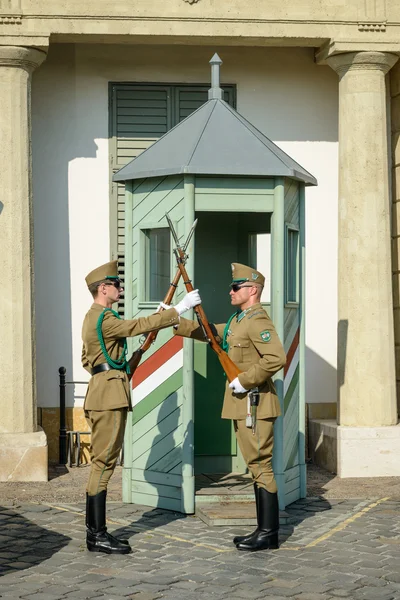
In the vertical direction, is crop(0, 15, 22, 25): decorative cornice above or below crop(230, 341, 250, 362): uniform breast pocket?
above

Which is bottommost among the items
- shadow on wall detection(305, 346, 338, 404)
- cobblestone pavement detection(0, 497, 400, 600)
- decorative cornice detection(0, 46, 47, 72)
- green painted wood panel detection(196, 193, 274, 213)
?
cobblestone pavement detection(0, 497, 400, 600)

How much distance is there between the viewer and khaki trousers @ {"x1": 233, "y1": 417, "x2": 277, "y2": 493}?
8148 mm

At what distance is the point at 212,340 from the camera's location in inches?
332

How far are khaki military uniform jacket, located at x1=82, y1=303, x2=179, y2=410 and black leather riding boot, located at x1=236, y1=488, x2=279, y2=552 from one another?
3.65 feet

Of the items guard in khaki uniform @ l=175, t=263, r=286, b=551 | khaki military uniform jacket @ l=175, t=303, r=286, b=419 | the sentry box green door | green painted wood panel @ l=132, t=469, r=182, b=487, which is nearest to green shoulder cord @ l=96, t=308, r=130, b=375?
khaki military uniform jacket @ l=175, t=303, r=286, b=419

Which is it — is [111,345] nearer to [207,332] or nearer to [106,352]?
[106,352]

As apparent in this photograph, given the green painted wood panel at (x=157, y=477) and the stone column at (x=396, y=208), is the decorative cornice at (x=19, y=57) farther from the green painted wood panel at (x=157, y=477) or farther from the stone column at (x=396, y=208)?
the green painted wood panel at (x=157, y=477)

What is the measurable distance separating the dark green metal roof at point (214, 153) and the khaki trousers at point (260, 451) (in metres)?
2.09

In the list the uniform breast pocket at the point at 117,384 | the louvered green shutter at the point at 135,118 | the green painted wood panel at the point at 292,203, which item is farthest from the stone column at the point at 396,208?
the uniform breast pocket at the point at 117,384

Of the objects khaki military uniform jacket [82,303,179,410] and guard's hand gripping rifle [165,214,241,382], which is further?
guard's hand gripping rifle [165,214,241,382]

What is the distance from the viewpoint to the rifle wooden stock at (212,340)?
8.27m

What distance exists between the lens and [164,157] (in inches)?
376

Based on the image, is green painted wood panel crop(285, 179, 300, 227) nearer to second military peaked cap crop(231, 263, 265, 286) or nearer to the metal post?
second military peaked cap crop(231, 263, 265, 286)

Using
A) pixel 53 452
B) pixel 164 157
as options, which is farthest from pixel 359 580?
pixel 53 452
